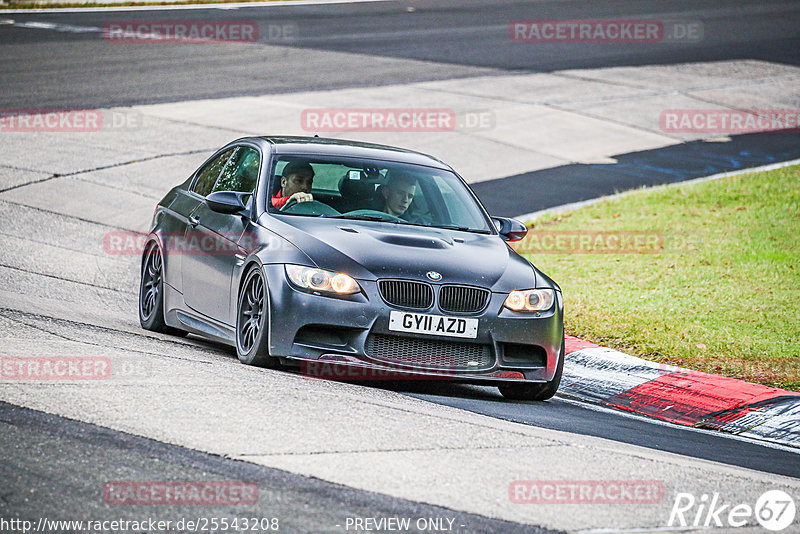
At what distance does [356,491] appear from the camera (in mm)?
5246

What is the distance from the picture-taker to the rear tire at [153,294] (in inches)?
383

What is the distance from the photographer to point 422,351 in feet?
25.3

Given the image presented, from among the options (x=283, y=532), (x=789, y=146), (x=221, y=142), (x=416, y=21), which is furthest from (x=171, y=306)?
(x=416, y=21)

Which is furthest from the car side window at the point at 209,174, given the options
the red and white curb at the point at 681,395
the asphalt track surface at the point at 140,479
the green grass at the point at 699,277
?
the asphalt track surface at the point at 140,479

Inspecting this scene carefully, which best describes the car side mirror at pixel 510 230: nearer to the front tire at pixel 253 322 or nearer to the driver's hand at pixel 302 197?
the driver's hand at pixel 302 197

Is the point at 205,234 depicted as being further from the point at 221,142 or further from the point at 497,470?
the point at 221,142

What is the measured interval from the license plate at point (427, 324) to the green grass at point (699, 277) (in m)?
2.52

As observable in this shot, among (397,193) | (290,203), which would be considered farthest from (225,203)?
(397,193)

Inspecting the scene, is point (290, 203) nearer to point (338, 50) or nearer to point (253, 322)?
point (253, 322)

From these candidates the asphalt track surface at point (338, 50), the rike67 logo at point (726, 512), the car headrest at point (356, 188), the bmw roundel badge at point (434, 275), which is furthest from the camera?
the asphalt track surface at point (338, 50)

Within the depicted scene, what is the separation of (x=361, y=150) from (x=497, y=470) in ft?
13.3

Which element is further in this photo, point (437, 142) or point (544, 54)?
point (544, 54)

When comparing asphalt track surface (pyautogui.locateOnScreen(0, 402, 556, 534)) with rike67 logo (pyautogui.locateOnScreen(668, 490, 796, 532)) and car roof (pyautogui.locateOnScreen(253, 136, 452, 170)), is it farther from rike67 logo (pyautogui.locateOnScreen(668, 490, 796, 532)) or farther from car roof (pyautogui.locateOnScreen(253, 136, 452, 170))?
car roof (pyautogui.locateOnScreen(253, 136, 452, 170))

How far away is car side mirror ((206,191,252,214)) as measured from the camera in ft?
28.3
